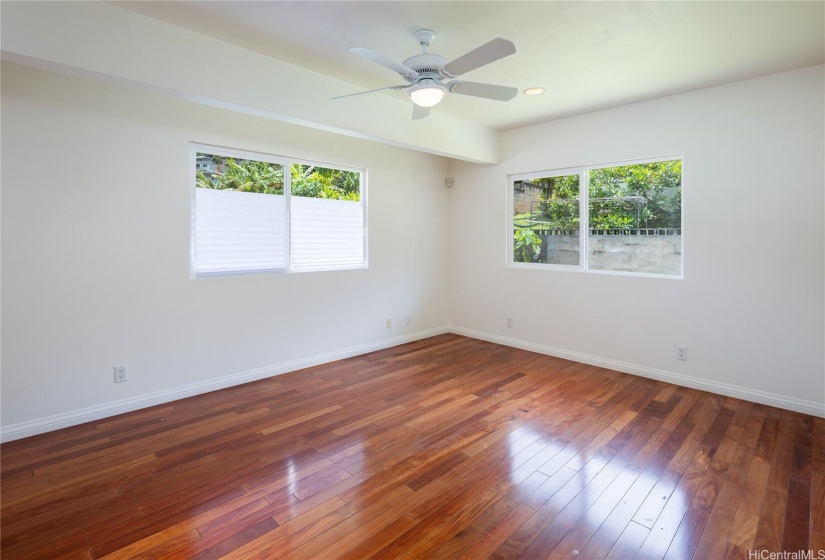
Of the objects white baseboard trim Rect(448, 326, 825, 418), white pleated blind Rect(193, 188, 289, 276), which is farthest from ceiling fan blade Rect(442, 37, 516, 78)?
white baseboard trim Rect(448, 326, 825, 418)

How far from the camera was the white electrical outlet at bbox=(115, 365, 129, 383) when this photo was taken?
312 cm

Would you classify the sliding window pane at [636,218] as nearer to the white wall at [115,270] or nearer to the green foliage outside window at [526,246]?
the green foliage outside window at [526,246]

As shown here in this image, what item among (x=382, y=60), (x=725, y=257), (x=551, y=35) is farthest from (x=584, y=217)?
(x=382, y=60)

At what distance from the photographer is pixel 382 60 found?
2264 millimetres

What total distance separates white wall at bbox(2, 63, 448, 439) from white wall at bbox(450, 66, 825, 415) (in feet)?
8.96

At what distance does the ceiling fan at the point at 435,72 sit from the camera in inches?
88.3

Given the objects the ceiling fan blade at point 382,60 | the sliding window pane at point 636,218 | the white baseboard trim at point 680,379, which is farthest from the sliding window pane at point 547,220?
the ceiling fan blade at point 382,60

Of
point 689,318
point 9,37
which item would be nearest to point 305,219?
point 9,37

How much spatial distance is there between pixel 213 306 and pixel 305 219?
1231 mm

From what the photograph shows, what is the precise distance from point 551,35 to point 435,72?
80 centimetres

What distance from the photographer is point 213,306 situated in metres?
3.60

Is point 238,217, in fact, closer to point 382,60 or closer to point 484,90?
point 382,60

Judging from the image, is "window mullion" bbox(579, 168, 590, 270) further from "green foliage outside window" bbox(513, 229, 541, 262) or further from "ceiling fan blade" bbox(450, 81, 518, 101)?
"ceiling fan blade" bbox(450, 81, 518, 101)

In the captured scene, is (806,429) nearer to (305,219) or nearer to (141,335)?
(305,219)
